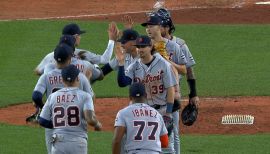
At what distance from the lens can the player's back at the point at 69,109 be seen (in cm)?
909

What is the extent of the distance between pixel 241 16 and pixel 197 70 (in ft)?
22.2

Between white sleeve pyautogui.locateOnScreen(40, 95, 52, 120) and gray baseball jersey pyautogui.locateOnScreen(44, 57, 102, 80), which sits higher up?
gray baseball jersey pyautogui.locateOnScreen(44, 57, 102, 80)

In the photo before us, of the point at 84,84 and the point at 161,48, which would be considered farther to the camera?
the point at 161,48

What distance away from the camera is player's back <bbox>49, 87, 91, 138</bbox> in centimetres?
909

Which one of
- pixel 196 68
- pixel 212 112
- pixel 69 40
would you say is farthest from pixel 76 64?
pixel 196 68

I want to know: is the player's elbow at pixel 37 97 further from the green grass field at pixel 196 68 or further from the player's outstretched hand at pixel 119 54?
the green grass field at pixel 196 68

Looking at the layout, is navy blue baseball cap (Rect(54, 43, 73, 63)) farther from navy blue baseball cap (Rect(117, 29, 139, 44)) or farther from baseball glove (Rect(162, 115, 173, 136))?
baseball glove (Rect(162, 115, 173, 136))

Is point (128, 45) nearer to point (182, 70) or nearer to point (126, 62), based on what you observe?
point (126, 62)

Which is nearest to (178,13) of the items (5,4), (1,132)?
(5,4)

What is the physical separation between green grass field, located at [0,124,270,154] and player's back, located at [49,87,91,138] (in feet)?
11.4

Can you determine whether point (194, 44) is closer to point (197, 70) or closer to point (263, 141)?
point (197, 70)

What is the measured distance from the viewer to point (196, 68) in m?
21.1

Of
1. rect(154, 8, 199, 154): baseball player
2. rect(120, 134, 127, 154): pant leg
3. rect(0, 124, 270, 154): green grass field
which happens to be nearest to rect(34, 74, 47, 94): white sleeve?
rect(120, 134, 127, 154): pant leg

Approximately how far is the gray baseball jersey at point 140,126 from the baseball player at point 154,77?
4.45 ft
